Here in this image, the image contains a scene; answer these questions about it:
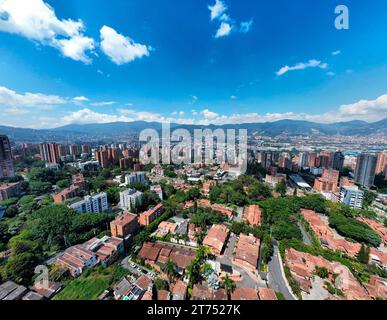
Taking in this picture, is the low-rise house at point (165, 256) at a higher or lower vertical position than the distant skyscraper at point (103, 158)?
lower

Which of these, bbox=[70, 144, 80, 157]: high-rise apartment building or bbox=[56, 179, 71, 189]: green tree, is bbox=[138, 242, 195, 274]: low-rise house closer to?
bbox=[56, 179, 71, 189]: green tree

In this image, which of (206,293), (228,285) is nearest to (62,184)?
(206,293)

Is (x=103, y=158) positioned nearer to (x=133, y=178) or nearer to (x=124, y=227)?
(x=133, y=178)

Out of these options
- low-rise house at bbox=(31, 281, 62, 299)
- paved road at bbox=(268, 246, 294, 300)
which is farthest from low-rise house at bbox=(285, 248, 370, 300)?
low-rise house at bbox=(31, 281, 62, 299)

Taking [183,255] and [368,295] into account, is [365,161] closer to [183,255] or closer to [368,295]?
[368,295]

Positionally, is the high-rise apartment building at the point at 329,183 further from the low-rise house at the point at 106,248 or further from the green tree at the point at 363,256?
the low-rise house at the point at 106,248

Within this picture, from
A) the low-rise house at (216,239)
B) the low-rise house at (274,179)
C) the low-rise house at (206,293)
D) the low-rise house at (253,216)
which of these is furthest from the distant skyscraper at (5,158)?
the low-rise house at (274,179)
